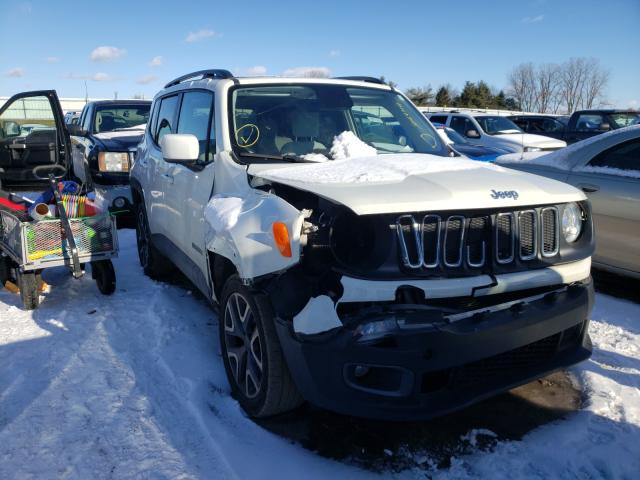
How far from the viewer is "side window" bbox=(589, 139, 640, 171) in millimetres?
5035

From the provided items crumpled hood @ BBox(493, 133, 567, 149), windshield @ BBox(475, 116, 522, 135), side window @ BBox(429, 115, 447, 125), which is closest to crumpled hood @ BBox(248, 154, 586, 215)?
crumpled hood @ BBox(493, 133, 567, 149)

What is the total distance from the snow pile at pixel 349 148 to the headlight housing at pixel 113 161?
521 cm

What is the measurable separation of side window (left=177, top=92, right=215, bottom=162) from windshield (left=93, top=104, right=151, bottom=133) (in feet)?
19.2

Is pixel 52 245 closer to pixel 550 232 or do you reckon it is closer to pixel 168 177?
pixel 168 177

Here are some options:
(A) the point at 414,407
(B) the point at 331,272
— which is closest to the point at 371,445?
(A) the point at 414,407

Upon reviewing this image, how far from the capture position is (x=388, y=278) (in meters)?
2.53

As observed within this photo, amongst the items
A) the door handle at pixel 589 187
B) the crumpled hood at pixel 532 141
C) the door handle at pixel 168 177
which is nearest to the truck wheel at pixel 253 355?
the door handle at pixel 168 177

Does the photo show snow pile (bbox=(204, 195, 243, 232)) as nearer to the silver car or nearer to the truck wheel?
the truck wheel

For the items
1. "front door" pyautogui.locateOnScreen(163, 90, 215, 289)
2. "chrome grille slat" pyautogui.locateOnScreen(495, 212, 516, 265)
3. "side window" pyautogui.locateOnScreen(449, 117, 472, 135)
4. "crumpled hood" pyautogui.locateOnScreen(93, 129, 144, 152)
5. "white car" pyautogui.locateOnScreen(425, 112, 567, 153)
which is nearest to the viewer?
"chrome grille slat" pyautogui.locateOnScreen(495, 212, 516, 265)

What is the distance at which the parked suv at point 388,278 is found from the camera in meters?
2.46

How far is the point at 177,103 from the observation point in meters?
4.89

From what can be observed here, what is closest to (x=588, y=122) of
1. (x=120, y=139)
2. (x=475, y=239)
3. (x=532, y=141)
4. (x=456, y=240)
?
(x=532, y=141)

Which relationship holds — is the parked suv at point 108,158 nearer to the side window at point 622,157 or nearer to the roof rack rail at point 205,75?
the roof rack rail at point 205,75

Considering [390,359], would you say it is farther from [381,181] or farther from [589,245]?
[589,245]
